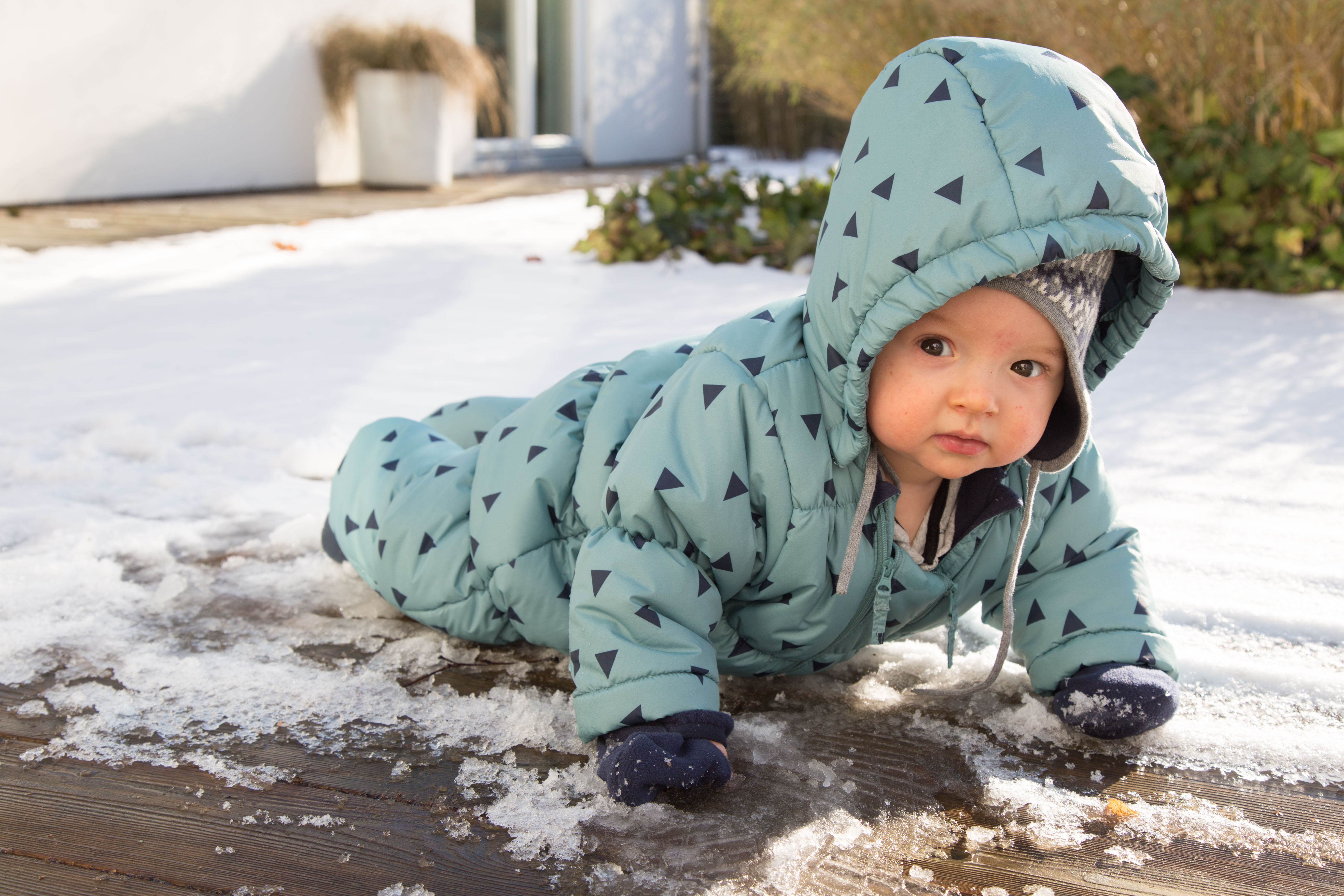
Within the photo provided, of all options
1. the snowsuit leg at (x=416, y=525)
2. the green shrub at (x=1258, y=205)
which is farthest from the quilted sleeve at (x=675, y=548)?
the green shrub at (x=1258, y=205)

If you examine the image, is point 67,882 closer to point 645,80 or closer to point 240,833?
point 240,833

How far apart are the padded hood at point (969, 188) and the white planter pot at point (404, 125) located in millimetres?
6039

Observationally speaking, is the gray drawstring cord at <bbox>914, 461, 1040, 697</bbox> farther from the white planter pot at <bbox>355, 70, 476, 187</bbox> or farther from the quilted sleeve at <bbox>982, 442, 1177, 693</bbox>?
the white planter pot at <bbox>355, 70, 476, 187</bbox>

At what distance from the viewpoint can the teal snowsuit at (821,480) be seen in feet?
3.62

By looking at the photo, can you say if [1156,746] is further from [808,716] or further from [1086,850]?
[808,716]

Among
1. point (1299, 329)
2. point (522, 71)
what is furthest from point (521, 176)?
point (1299, 329)

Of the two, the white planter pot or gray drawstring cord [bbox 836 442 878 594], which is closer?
gray drawstring cord [bbox 836 442 878 594]

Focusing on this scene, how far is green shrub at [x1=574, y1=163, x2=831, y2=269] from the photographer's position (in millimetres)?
4484

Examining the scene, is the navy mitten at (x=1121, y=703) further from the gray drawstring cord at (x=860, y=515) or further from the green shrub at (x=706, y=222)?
the green shrub at (x=706, y=222)

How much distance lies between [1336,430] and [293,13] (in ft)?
19.3

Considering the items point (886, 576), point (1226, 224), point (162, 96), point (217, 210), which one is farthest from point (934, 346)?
point (162, 96)

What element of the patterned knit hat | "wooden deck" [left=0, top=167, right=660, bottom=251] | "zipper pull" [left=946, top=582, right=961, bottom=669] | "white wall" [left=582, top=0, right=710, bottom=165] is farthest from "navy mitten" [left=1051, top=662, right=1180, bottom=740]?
"white wall" [left=582, top=0, right=710, bottom=165]

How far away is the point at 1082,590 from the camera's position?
55.4 inches

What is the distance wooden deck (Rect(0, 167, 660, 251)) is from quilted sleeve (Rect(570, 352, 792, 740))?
12.1 feet
